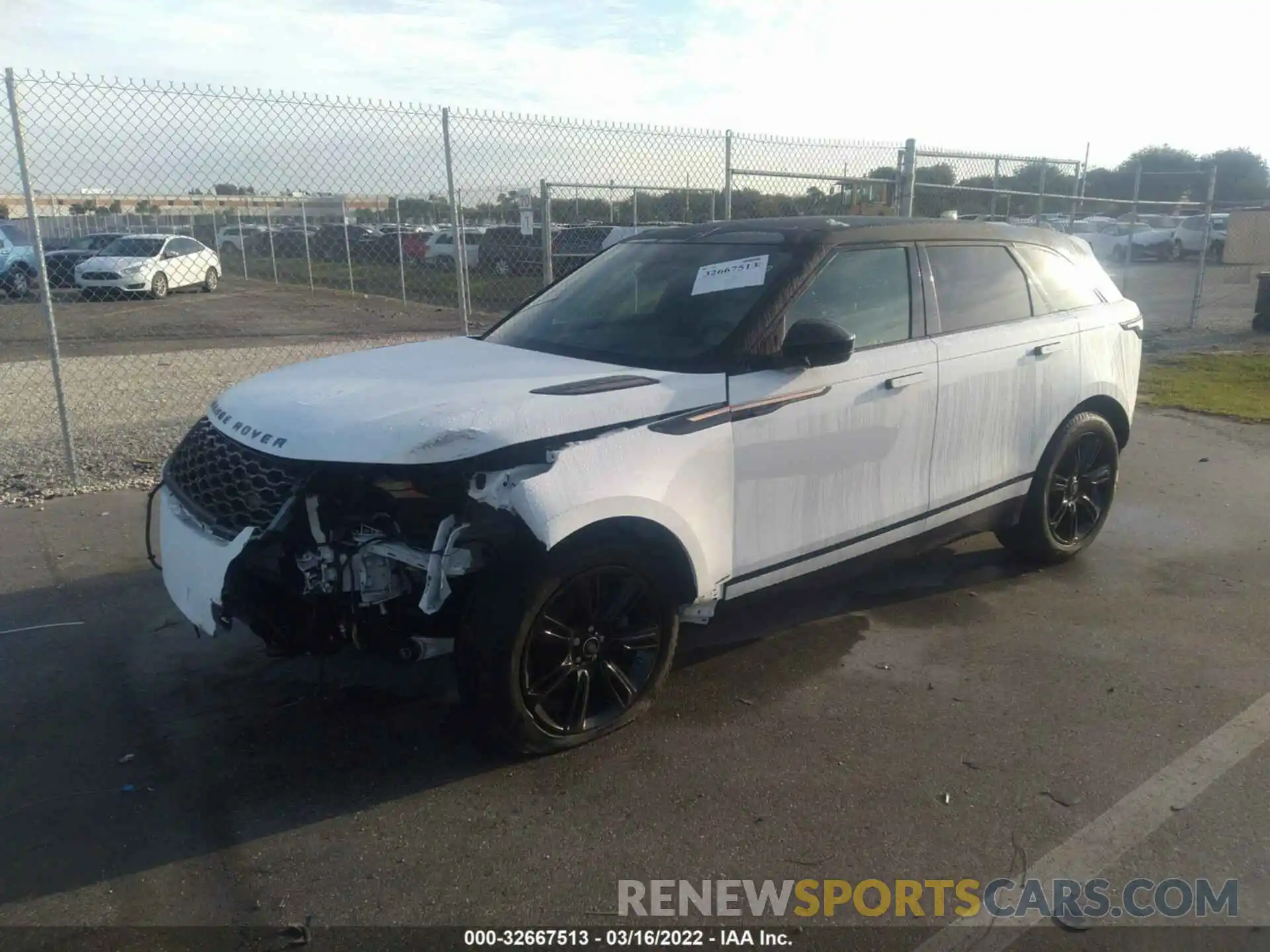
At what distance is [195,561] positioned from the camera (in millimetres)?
3389

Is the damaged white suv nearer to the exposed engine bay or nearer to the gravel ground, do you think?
the exposed engine bay

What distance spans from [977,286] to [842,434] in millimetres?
1315

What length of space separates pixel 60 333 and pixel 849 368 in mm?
16175

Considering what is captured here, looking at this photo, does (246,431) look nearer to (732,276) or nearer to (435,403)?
(435,403)

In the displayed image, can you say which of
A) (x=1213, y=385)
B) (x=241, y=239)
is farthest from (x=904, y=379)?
(x=241, y=239)

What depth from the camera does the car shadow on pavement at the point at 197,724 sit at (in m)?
3.10

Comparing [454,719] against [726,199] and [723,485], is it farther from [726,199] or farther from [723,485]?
[726,199]

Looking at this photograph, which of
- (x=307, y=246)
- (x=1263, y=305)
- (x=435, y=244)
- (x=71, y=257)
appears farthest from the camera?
(x=307, y=246)

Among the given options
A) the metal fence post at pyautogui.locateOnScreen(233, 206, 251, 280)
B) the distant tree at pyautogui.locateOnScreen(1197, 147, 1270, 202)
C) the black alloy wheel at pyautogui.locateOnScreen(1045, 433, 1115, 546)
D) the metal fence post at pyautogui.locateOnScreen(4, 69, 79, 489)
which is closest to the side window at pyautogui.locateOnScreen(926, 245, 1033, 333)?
the black alloy wheel at pyautogui.locateOnScreen(1045, 433, 1115, 546)

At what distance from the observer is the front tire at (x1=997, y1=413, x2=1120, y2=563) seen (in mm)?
5133

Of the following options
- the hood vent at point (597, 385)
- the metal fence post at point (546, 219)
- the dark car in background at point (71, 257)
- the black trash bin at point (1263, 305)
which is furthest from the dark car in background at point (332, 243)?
the hood vent at point (597, 385)

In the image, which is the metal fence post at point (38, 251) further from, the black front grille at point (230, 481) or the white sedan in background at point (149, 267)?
the white sedan in background at point (149, 267)

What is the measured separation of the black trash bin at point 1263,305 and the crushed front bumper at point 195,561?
16.3m

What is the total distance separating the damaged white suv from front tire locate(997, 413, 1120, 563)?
0.04 metres
